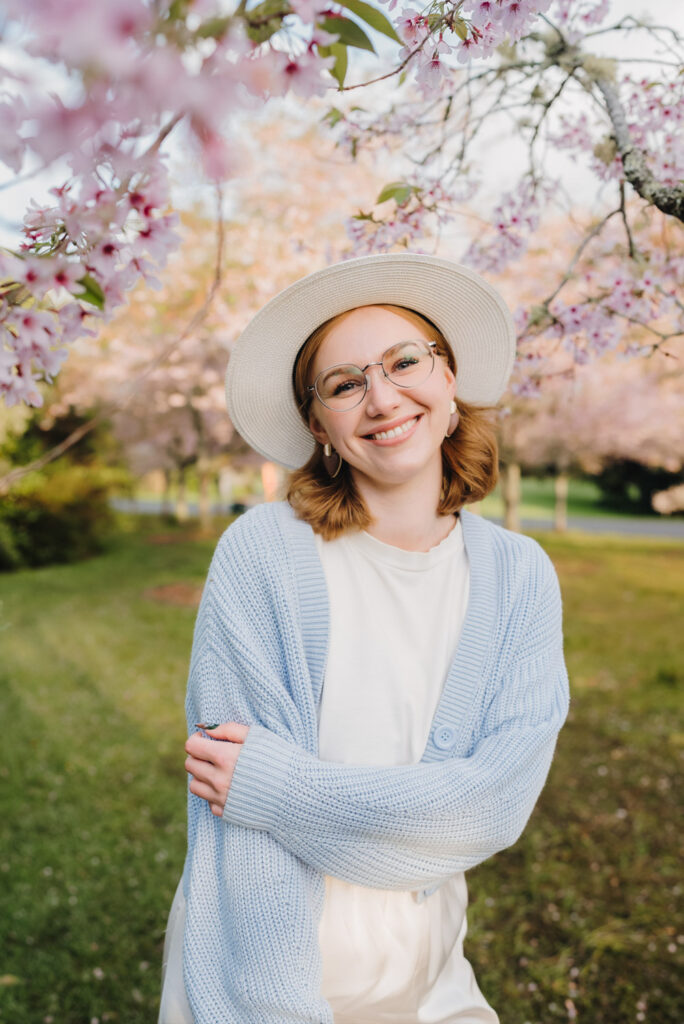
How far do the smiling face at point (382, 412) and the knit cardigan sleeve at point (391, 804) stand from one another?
597mm

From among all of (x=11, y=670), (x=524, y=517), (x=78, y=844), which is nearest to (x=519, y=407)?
(x=11, y=670)

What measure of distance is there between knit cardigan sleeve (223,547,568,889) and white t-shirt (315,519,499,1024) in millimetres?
126

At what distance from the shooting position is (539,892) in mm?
3594

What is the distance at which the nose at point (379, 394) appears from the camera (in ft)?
5.14

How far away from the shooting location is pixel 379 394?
1.58 metres

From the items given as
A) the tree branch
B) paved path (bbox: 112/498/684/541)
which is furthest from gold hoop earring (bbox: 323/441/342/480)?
paved path (bbox: 112/498/684/541)

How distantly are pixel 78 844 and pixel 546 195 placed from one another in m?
3.86

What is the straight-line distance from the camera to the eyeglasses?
1609 mm

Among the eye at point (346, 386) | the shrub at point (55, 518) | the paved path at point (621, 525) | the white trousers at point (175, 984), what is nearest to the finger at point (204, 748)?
the white trousers at point (175, 984)

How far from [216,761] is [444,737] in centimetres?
47

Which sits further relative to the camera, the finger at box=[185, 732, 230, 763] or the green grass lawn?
the green grass lawn

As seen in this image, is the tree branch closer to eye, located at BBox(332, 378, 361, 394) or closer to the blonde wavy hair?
the blonde wavy hair

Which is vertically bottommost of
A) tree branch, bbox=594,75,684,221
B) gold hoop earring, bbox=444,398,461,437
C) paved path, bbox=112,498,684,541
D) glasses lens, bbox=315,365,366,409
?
paved path, bbox=112,498,684,541

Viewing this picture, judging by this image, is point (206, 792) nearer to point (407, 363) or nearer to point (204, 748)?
point (204, 748)
